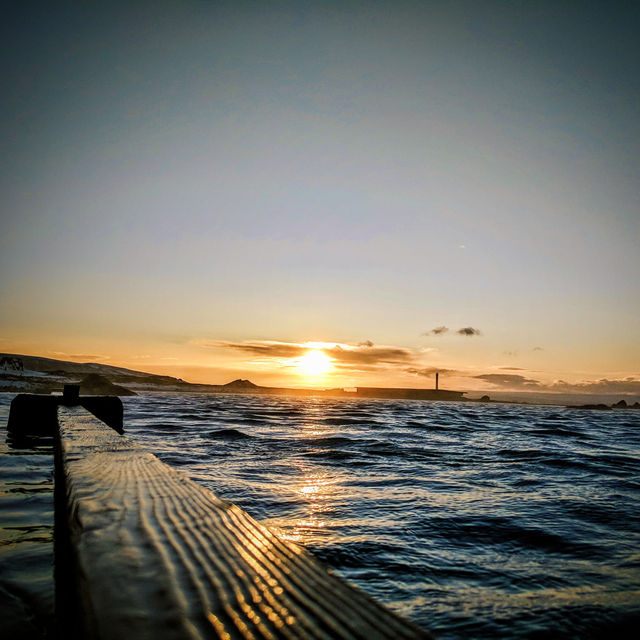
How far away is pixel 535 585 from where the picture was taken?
286cm

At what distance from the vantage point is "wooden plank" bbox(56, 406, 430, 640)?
2.34 feet

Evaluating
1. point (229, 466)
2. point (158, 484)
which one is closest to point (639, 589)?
point (158, 484)

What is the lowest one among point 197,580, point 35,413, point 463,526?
point 463,526

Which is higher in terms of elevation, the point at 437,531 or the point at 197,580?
the point at 197,580

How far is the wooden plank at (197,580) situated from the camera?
0.71m

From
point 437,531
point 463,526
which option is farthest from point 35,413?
point 463,526

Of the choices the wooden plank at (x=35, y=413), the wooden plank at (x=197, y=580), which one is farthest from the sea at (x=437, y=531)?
the wooden plank at (x=197, y=580)

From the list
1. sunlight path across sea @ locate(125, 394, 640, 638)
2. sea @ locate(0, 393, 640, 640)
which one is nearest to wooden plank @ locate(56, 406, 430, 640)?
sea @ locate(0, 393, 640, 640)

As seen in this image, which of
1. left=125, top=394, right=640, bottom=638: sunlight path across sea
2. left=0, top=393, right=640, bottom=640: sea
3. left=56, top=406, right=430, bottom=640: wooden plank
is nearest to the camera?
left=56, top=406, right=430, bottom=640: wooden plank

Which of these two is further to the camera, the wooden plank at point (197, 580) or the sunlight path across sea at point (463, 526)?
the sunlight path across sea at point (463, 526)

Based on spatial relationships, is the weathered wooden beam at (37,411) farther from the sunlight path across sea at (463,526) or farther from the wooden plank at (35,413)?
the sunlight path across sea at (463,526)

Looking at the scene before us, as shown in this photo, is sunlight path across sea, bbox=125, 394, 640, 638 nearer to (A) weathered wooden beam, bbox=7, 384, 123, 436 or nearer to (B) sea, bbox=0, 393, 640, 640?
(B) sea, bbox=0, 393, 640, 640

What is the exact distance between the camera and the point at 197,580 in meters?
0.90

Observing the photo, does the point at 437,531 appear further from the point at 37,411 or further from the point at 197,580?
the point at 37,411
